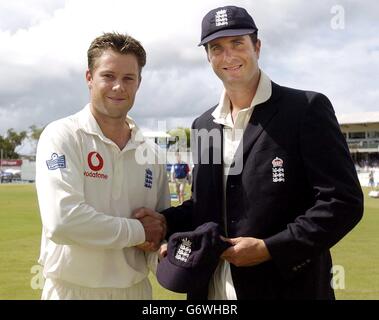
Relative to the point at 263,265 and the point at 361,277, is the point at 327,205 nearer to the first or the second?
the point at 263,265

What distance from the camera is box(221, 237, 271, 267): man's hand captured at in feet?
9.21

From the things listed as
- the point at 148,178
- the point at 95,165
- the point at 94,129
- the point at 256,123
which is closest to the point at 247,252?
the point at 256,123

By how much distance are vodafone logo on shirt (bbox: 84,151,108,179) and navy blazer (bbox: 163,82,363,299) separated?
689mm

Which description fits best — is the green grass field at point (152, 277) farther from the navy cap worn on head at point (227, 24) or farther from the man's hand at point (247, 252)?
the navy cap worn on head at point (227, 24)

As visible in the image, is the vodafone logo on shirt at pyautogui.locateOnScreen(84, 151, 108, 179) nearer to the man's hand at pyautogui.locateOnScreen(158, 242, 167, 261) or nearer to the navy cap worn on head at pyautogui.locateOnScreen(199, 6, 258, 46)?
the man's hand at pyautogui.locateOnScreen(158, 242, 167, 261)

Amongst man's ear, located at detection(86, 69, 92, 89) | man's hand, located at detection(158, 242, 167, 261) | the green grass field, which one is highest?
man's ear, located at detection(86, 69, 92, 89)

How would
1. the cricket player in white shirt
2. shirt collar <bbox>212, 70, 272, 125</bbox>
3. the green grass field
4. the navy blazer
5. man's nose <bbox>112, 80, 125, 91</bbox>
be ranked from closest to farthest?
1. the navy blazer
2. the cricket player in white shirt
3. shirt collar <bbox>212, 70, 272, 125</bbox>
4. man's nose <bbox>112, 80, 125, 91</bbox>
5. the green grass field

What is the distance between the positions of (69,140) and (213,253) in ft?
3.73

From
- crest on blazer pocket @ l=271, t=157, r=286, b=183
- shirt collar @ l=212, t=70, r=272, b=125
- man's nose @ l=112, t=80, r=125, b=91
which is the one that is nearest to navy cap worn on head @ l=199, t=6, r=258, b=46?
shirt collar @ l=212, t=70, r=272, b=125

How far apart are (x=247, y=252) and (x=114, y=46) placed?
1542mm

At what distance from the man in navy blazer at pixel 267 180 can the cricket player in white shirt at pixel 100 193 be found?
22 cm

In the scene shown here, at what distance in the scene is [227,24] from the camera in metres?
3.00

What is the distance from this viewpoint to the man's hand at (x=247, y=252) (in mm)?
2809

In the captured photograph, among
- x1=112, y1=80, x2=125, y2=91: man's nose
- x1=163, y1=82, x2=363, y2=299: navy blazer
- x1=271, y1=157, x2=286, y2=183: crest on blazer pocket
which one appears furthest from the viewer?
x1=112, y1=80, x2=125, y2=91: man's nose
